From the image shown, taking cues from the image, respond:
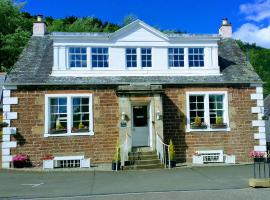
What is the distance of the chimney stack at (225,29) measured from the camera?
25.6 metres

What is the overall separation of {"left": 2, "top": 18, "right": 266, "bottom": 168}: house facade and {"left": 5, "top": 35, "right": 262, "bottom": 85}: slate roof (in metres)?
0.05

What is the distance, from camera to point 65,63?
21.4 metres

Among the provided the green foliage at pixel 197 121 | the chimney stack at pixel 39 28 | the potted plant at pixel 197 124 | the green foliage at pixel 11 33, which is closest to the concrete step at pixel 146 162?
the potted plant at pixel 197 124

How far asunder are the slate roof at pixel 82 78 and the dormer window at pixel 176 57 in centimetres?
90

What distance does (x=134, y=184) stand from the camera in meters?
13.9

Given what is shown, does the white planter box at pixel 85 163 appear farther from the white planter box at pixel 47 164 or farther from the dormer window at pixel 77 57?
the dormer window at pixel 77 57

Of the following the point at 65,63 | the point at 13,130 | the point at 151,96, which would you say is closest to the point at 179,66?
the point at 151,96

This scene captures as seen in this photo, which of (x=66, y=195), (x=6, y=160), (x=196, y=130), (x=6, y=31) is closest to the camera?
(x=66, y=195)

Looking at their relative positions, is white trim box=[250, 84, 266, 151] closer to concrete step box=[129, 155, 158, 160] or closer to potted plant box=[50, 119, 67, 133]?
concrete step box=[129, 155, 158, 160]

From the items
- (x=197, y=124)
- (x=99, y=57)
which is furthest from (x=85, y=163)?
(x=197, y=124)

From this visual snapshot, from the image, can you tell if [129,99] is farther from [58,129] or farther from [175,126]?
[58,129]

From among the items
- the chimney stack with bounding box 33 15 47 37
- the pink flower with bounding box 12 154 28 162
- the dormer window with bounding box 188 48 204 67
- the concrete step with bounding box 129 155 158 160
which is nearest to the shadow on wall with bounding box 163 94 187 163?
the concrete step with bounding box 129 155 158 160

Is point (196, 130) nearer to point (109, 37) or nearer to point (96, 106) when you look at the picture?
point (96, 106)

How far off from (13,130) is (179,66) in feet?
30.5
